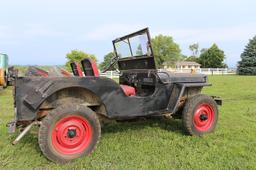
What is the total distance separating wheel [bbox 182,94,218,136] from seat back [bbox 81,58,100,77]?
5.36ft

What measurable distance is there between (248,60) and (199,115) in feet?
143

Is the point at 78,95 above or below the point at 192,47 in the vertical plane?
below

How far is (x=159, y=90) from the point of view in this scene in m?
4.54

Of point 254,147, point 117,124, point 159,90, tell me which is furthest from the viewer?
point 117,124

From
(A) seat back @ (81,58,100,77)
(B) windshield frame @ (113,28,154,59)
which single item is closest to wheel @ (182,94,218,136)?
(B) windshield frame @ (113,28,154,59)

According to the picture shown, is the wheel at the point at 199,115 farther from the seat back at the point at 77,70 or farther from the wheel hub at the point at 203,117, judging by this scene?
the seat back at the point at 77,70

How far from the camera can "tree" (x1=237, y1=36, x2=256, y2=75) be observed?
4322cm

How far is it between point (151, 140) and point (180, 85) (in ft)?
3.34

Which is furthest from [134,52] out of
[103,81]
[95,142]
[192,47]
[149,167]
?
[192,47]

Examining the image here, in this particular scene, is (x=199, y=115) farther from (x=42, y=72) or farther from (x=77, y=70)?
(x=42, y=72)

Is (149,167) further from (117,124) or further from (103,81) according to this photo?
(117,124)

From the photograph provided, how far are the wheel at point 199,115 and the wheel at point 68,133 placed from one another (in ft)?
5.37

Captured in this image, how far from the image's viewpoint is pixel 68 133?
376 cm

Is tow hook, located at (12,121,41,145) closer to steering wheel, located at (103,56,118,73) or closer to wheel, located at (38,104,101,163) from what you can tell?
wheel, located at (38,104,101,163)
